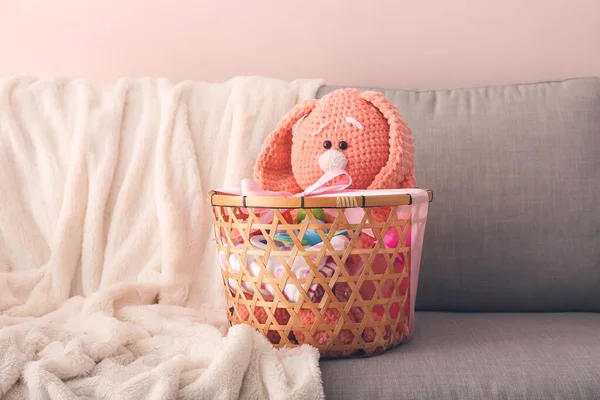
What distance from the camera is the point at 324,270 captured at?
951 mm

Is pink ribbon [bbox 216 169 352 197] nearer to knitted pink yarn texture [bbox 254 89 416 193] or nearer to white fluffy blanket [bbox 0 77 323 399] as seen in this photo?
knitted pink yarn texture [bbox 254 89 416 193]

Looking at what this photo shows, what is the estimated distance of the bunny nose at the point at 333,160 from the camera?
A: 1.06 meters

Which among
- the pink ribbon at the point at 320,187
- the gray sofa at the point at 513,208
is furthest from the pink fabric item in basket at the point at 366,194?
the gray sofa at the point at 513,208

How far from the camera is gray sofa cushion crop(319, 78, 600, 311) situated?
1.31 m

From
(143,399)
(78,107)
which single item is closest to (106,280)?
(78,107)

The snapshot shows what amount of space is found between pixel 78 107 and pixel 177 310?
0.53 m

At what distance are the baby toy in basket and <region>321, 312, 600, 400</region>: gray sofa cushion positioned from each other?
2.2 inches

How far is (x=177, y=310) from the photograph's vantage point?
1.20 metres

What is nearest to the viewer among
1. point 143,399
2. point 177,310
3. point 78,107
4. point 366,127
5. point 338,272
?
point 143,399

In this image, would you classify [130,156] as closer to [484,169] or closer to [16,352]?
[16,352]

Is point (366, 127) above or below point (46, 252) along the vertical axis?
above

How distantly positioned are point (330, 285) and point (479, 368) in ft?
0.80

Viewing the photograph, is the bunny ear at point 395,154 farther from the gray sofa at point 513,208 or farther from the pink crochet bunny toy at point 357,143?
the gray sofa at point 513,208

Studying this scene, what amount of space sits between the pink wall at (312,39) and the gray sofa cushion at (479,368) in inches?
31.6
